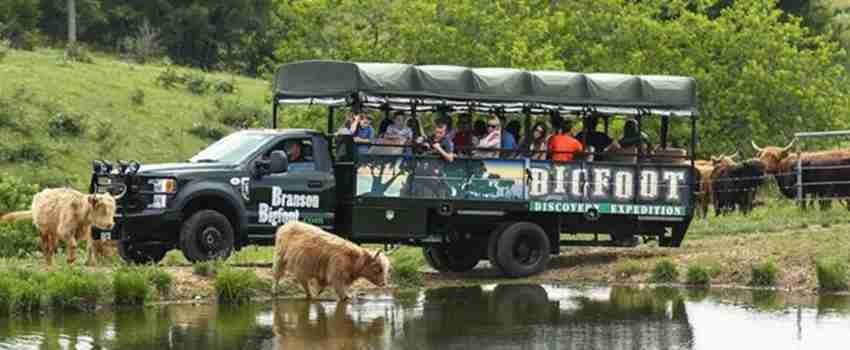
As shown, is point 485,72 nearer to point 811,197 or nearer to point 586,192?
point 586,192

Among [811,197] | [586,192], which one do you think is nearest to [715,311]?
[586,192]

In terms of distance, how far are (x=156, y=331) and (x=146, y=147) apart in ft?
107

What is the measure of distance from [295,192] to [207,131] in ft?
99.7

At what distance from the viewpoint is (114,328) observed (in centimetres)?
1747

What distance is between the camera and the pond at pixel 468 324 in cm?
1669

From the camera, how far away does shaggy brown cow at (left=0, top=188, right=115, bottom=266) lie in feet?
69.6

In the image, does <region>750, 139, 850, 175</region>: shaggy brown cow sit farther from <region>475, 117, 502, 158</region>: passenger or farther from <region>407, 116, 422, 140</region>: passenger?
<region>407, 116, 422, 140</region>: passenger

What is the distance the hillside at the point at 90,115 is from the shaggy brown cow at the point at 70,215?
72.3 feet

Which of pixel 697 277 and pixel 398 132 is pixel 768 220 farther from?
pixel 398 132

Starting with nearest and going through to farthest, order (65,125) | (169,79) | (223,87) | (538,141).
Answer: (538,141)
(65,125)
(169,79)
(223,87)

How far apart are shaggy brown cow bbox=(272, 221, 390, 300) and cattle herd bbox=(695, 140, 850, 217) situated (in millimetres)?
14108

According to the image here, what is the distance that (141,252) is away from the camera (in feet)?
75.2

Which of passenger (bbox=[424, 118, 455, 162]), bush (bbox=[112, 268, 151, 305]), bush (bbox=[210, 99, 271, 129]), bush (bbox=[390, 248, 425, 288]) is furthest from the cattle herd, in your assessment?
bush (bbox=[210, 99, 271, 129])

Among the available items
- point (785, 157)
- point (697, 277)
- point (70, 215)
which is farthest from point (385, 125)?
point (785, 157)
